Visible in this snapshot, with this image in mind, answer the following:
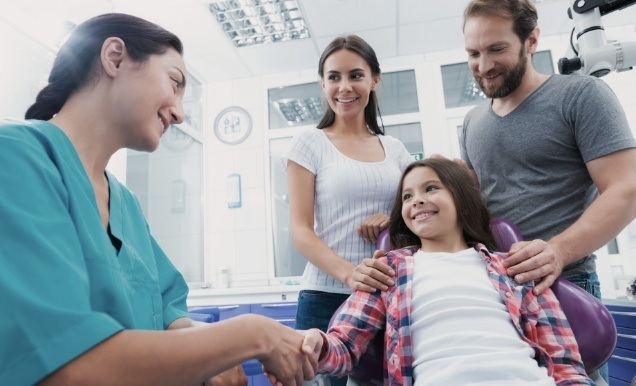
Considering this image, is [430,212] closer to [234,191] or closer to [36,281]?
[36,281]

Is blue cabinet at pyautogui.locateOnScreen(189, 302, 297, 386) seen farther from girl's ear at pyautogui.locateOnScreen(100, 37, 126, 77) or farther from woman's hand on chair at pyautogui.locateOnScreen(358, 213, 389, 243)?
girl's ear at pyautogui.locateOnScreen(100, 37, 126, 77)

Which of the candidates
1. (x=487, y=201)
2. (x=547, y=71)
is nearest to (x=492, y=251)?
(x=487, y=201)

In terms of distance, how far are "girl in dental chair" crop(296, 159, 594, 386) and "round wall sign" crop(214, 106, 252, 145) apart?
3368mm

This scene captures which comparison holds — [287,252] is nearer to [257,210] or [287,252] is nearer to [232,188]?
[257,210]

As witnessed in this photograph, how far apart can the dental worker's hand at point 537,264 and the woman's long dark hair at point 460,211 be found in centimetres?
23

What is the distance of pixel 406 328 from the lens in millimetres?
1205

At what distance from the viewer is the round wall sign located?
4.63 metres

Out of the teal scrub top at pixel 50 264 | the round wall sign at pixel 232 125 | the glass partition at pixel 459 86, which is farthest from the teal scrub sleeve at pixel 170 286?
the glass partition at pixel 459 86

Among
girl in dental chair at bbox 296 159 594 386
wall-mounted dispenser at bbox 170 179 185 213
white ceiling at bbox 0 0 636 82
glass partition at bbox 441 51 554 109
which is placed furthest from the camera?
glass partition at bbox 441 51 554 109

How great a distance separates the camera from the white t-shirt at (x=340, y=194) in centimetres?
148

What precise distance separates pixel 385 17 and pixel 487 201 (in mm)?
2592

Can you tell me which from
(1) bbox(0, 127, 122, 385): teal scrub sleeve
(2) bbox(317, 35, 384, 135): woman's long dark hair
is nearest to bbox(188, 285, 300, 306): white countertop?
(2) bbox(317, 35, 384, 135): woman's long dark hair

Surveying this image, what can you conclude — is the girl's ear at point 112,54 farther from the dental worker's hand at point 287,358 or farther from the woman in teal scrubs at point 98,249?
the dental worker's hand at point 287,358

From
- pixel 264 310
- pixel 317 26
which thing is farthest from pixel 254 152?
pixel 264 310
